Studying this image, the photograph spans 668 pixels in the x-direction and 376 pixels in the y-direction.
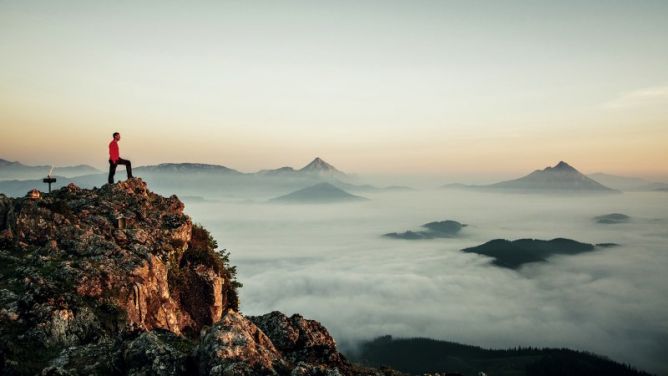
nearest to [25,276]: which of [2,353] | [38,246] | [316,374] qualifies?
[38,246]

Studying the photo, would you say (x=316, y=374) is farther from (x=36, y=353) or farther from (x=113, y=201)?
A: (x=113, y=201)

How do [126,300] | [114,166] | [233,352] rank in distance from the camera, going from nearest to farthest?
[233,352], [126,300], [114,166]

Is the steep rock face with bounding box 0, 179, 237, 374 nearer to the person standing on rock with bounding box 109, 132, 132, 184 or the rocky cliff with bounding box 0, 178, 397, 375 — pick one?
the rocky cliff with bounding box 0, 178, 397, 375

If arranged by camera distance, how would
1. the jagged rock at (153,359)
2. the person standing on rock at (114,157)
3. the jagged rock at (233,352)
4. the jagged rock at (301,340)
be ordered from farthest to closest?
the person standing on rock at (114,157) < the jagged rock at (301,340) < the jagged rock at (153,359) < the jagged rock at (233,352)

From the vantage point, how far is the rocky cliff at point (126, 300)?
13.9 m

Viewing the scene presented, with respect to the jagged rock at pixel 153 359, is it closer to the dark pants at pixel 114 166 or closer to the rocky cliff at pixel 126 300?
the rocky cliff at pixel 126 300

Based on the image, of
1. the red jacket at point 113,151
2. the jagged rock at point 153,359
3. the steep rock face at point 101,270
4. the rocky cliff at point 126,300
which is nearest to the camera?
the jagged rock at point 153,359

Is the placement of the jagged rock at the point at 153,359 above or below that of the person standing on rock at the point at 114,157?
below

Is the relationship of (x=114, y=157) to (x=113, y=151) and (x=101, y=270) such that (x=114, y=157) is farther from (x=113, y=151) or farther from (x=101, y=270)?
(x=101, y=270)

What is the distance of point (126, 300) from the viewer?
21.6 meters

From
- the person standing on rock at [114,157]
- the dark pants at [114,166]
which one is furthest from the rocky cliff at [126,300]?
the person standing on rock at [114,157]

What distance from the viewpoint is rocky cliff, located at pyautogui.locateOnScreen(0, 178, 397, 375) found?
13.9 metres

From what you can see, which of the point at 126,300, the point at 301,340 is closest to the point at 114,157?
the point at 126,300

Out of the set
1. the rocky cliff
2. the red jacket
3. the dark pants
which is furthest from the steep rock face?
the red jacket
